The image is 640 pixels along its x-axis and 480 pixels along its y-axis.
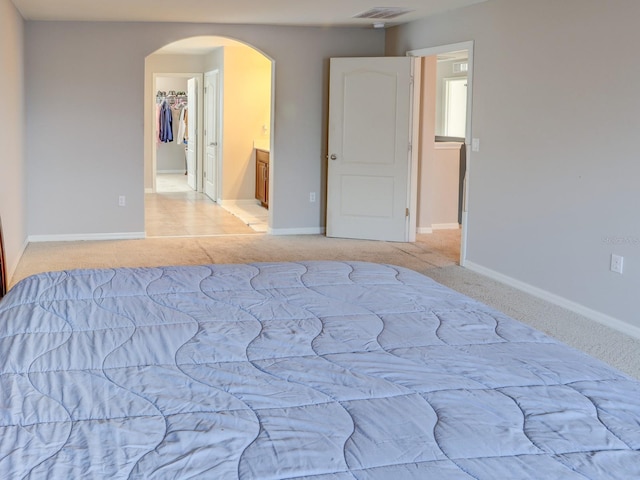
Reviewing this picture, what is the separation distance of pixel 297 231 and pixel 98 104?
2.49 m

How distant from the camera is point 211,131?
11391mm

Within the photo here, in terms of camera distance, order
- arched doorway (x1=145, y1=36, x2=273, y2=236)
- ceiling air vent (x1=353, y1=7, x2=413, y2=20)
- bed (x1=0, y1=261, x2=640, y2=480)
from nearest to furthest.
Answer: bed (x1=0, y1=261, x2=640, y2=480)
ceiling air vent (x1=353, y1=7, x2=413, y2=20)
arched doorway (x1=145, y1=36, x2=273, y2=236)

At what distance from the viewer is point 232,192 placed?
35.7ft

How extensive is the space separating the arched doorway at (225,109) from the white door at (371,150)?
1.68 metres

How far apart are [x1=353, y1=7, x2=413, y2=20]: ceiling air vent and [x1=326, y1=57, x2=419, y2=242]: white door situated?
55 centimetres

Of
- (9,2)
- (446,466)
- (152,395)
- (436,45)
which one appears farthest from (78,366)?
(436,45)

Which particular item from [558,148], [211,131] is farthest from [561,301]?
[211,131]

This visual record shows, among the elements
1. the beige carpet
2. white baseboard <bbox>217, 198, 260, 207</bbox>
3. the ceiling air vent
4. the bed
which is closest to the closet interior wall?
white baseboard <bbox>217, 198, 260, 207</bbox>

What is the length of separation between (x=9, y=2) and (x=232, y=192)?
202 inches

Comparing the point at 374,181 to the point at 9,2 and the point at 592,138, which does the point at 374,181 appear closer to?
the point at 592,138

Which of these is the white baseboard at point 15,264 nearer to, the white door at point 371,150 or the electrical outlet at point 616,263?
the white door at point 371,150

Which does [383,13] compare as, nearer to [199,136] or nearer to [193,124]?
[199,136]

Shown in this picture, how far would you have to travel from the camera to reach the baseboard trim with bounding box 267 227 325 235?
26.9 ft

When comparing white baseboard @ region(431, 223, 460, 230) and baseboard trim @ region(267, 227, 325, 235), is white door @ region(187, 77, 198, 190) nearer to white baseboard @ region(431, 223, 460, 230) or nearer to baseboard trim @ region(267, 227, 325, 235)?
baseboard trim @ region(267, 227, 325, 235)
